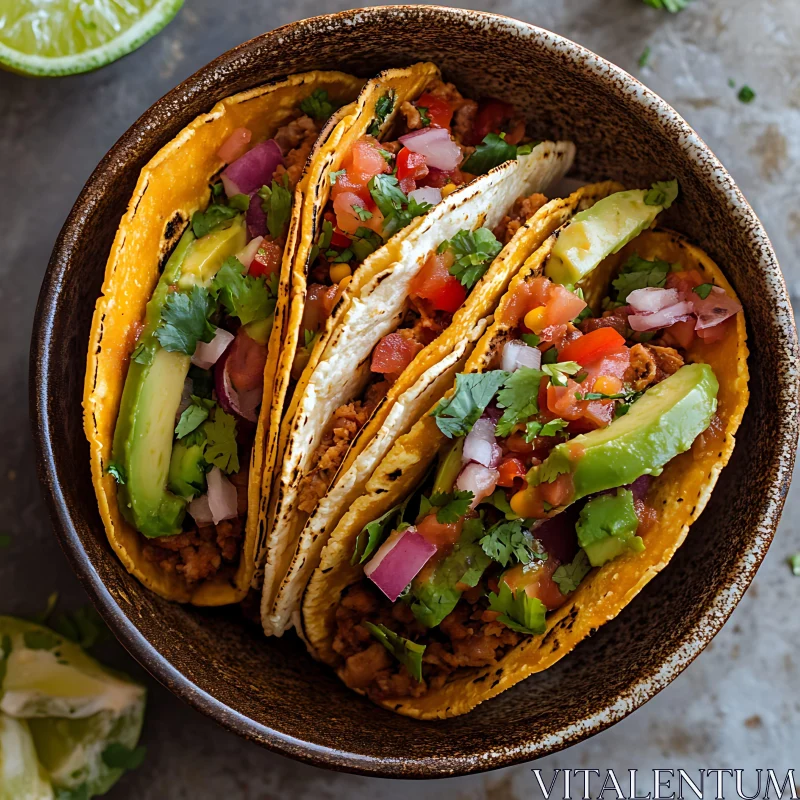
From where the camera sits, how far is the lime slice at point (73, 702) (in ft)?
8.64

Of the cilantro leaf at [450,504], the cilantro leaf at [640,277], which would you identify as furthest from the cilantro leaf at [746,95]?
the cilantro leaf at [450,504]

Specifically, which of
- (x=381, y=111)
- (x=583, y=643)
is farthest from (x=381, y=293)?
(x=583, y=643)

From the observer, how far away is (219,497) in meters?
2.14

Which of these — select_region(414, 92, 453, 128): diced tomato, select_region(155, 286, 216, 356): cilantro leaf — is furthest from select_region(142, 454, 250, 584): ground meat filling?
select_region(414, 92, 453, 128): diced tomato

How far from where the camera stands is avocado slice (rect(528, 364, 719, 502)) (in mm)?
1870

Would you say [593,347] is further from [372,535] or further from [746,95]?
[746,95]

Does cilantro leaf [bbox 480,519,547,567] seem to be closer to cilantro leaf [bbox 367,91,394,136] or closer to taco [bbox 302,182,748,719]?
taco [bbox 302,182,748,719]

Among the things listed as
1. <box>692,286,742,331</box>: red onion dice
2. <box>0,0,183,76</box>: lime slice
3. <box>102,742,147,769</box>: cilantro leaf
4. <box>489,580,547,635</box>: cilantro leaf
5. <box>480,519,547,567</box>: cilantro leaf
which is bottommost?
<box>102,742,147,769</box>: cilantro leaf

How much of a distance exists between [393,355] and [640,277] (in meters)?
0.79

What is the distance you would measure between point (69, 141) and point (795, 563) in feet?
9.75

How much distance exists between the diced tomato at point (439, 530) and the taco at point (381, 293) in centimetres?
19

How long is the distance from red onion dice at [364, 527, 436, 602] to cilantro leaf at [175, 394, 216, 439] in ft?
2.01

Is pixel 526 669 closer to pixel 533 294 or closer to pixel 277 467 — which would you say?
pixel 277 467

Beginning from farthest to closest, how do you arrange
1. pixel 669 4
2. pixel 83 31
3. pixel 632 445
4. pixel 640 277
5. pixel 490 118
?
pixel 669 4 < pixel 83 31 < pixel 490 118 < pixel 640 277 < pixel 632 445
